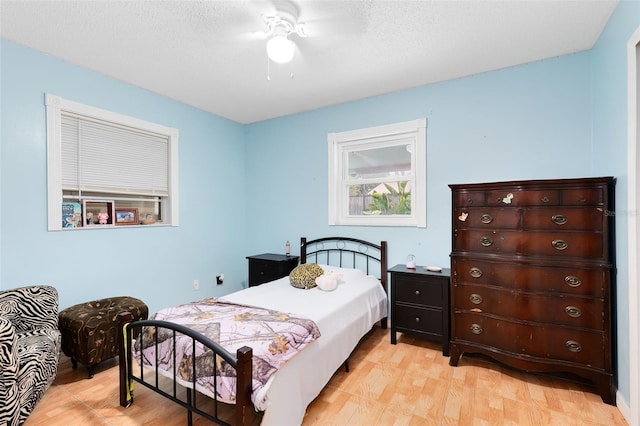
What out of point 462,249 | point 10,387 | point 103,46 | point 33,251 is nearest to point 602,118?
point 462,249

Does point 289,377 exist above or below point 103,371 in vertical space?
above

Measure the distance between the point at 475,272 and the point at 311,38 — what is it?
2.32 metres

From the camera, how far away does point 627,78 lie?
1869 mm

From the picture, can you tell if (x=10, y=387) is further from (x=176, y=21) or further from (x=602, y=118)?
(x=602, y=118)

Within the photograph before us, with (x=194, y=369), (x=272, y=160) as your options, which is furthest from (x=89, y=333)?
(x=272, y=160)

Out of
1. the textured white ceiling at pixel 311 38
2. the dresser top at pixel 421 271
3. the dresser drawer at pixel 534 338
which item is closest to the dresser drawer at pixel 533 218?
the dresser top at pixel 421 271

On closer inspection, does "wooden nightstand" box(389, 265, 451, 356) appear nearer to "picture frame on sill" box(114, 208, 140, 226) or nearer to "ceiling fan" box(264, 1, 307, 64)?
"ceiling fan" box(264, 1, 307, 64)

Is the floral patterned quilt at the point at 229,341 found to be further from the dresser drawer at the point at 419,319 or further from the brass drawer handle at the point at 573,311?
the brass drawer handle at the point at 573,311

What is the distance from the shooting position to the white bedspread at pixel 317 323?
165cm

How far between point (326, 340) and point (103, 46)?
2.94 metres

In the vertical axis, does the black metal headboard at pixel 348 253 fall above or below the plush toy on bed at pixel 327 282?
above

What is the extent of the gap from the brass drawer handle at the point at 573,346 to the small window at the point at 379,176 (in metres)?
1.50

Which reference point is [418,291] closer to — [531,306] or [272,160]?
[531,306]

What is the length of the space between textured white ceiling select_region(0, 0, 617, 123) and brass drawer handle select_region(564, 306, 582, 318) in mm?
2070
